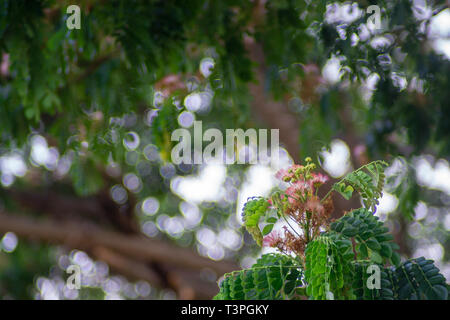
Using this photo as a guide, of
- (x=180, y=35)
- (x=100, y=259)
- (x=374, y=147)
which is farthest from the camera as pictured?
(x=100, y=259)

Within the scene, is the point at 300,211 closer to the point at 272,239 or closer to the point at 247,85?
the point at 272,239

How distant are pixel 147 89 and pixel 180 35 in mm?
214

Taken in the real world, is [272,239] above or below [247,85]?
below

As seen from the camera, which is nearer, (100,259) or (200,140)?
(200,140)

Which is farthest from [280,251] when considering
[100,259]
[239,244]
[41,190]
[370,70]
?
[41,190]

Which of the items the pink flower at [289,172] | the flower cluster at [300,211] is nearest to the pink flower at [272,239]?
the flower cluster at [300,211]

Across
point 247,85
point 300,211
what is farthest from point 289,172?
point 247,85

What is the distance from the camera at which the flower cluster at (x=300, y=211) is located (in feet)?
2.96

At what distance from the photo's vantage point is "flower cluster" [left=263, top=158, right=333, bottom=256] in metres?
0.90

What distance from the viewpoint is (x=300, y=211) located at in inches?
35.6

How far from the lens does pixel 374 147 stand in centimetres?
198

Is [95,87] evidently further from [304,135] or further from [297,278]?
[297,278]

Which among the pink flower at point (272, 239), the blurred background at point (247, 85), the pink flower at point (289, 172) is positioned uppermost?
the blurred background at point (247, 85)

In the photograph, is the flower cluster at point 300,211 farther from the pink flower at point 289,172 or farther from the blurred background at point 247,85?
the blurred background at point 247,85
